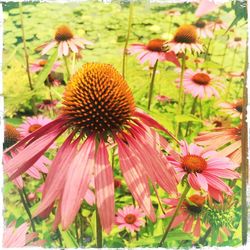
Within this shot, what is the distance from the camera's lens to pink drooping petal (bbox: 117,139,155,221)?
477 mm

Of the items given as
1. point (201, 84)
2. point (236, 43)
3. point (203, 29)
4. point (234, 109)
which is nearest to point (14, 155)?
point (234, 109)

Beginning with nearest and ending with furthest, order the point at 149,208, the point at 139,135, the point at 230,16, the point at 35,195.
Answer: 1. the point at 149,208
2. the point at 139,135
3. the point at 35,195
4. the point at 230,16

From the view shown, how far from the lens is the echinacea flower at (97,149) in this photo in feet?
1.54

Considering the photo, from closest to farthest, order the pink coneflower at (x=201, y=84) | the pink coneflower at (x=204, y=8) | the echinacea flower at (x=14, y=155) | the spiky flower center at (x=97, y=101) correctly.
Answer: the pink coneflower at (x=204, y=8) < the spiky flower center at (x=97, y=101) < the echinacea flower at (x=14, y=155) < the pink coneflower at (x=201, y=84)

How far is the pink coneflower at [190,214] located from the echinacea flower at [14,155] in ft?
0.74

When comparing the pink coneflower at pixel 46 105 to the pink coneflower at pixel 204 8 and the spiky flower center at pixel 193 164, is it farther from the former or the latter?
the pink coneflower at pixel 204 8

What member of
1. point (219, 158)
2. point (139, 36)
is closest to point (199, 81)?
point (139, 36)

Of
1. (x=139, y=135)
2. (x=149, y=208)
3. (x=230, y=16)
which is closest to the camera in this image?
(x=149, y=208)

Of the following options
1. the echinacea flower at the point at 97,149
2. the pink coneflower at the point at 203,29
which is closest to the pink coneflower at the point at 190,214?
the echinacea flower at the point at 97,149

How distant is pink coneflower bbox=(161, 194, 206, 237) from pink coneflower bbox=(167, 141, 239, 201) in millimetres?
74

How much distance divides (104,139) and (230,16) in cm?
114

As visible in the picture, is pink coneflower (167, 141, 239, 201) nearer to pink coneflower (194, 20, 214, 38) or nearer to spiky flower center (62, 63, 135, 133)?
spiky flower center (62, 63, 135, 133)

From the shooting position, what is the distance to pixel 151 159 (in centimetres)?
53

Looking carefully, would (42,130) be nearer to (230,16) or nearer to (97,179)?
(97,179)
